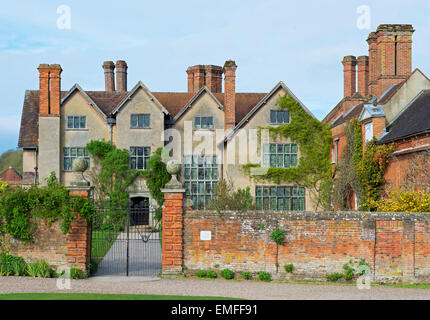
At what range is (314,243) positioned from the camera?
14094 millimetres

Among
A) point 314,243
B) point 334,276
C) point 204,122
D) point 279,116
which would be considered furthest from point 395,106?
point 334,276

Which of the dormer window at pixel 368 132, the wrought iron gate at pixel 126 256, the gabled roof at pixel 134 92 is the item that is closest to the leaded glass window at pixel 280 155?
the dormer window at pixel 368 132

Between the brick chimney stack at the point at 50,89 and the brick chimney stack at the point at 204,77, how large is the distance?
33.8 ft

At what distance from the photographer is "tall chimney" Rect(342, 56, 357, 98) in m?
34.5

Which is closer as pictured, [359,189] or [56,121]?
[359,189]

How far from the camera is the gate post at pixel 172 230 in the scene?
14094 millimetres

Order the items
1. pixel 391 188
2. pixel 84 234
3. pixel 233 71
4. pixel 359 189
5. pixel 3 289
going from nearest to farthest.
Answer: pixel 3 289, pixel 84 234, pixel 391 188, pixel 359 189, pixel 233 71

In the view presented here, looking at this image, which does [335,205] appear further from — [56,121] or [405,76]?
[56,121]

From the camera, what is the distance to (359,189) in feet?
82.4

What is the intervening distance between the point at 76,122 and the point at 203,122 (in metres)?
7.53

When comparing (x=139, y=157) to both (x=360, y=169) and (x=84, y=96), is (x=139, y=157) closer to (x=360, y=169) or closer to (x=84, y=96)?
(x=84, y=96)

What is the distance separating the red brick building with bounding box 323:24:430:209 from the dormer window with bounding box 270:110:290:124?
272 centimetres
